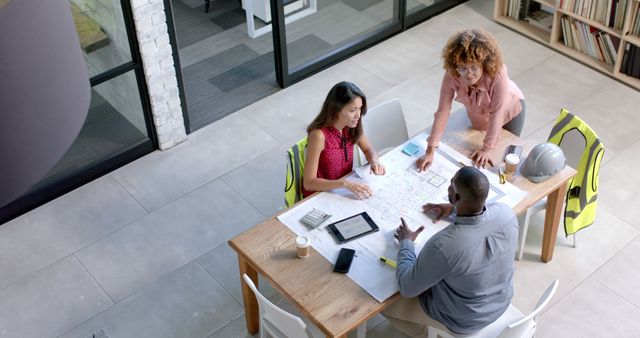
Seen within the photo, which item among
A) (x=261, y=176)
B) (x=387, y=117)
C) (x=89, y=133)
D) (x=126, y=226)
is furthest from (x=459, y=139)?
(x=89, y=133)

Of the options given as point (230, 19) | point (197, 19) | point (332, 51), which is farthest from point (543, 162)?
point (197, 19)

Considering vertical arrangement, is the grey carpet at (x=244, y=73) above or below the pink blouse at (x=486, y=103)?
below

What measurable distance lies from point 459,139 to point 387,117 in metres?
0.46

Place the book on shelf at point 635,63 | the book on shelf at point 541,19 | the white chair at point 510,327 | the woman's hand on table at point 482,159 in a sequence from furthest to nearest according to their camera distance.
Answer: the book on shelf at point 541,19, the book on shelf at point 635,63, the woman's hand on table at point 482,159, the white chair at point 510,327

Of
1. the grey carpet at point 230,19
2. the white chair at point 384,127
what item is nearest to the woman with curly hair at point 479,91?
the white chair at point 384,127

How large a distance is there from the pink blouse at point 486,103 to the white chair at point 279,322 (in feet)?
4.25

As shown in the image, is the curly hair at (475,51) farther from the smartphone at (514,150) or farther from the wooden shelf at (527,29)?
the wooden shelf at (527,29)

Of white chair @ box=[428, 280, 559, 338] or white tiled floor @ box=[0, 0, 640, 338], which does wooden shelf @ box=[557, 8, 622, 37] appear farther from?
white chair @ box=[428, 280, 559, 338]

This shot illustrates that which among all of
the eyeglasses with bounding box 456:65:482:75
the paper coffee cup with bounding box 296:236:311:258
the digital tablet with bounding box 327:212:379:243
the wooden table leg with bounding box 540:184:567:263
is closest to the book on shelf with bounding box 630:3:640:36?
the wooden table leg with bounding box 540:184:567:263

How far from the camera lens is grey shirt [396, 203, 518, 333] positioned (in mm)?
2865

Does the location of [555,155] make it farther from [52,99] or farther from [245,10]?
[245,10]

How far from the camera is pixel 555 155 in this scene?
3678mm

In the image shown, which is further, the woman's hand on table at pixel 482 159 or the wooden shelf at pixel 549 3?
the wooden shelf at pixel 549 3

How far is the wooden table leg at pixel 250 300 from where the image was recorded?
3.58 metres
